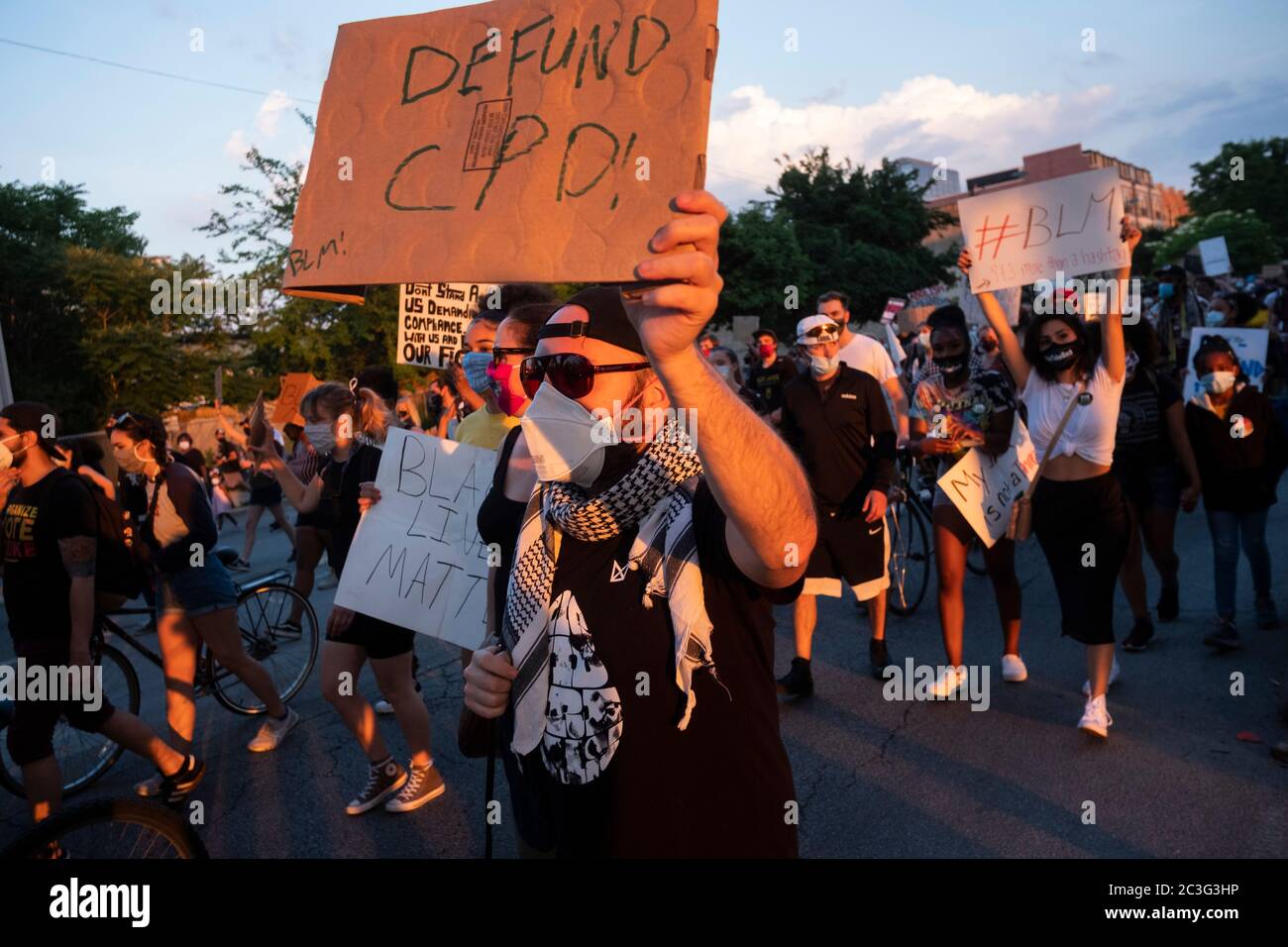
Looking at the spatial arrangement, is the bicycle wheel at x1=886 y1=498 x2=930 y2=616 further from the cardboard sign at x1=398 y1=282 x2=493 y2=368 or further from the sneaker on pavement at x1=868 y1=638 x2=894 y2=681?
the cardboard sign at x1=398 y1=282 x2=493 y2=368

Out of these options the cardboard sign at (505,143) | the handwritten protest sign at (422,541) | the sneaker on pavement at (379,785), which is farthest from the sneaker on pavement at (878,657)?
the cardboard sign at (505,143)

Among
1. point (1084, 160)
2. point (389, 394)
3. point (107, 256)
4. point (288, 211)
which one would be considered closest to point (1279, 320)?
point (389, 394)

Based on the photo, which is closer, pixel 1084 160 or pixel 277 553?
pixel 277 553

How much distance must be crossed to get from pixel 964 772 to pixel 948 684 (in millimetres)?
959

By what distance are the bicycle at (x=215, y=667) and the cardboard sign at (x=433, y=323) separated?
5.78 feet

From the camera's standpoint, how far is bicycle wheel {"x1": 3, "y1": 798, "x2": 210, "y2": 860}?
2.91 m

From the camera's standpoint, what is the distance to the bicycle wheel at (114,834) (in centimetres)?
291

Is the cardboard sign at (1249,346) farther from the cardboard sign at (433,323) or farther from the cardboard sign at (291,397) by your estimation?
the cardboard sign at (291,397)

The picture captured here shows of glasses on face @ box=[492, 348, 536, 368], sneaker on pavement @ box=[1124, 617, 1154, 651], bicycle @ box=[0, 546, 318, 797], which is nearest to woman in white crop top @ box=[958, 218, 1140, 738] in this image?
sneaker on pavement @ box=[1124, 617, 1154, 651]

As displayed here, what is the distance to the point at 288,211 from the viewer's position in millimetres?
22422

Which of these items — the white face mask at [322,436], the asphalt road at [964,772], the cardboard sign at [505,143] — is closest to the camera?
the cardboard sign at [505,143]

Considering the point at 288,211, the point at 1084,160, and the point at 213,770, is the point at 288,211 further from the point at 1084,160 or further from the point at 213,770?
the point at 1084,160

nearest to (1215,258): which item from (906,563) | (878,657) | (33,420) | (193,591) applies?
(906,563)
